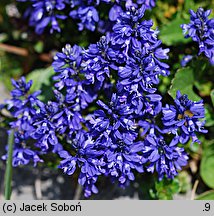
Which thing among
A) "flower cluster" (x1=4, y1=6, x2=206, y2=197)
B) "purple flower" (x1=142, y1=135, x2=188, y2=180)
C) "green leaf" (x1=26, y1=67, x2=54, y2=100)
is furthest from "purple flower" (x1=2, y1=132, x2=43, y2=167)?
"purple flower" (x1=142, y1=135, x2=188, y2=180)

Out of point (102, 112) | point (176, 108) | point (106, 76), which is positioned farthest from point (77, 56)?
point (176, 108)

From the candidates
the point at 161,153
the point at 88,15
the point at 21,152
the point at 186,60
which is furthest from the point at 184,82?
the point at 21,152

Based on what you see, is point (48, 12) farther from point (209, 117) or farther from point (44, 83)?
point (209, 117)

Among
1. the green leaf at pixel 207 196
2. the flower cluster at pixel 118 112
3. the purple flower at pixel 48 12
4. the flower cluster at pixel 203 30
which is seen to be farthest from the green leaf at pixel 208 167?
the purple flower at pixel 48 12

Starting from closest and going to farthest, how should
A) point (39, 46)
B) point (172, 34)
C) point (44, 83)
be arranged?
point (172, 34)
point (44, 83)
point (39, 46)

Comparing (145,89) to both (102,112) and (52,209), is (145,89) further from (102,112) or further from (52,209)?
(52,209)
